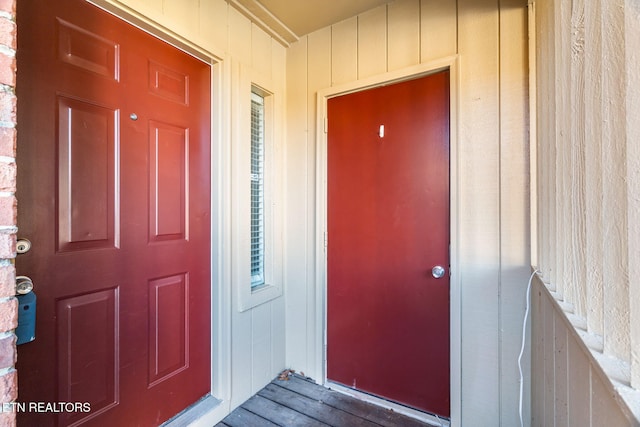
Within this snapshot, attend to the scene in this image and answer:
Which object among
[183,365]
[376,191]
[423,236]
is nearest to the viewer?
[183,365]

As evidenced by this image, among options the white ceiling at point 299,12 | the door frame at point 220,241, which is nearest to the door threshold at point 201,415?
the door frame at point 220,241

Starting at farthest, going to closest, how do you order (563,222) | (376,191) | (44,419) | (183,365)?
(376,191) < (183,365) < (44,419) < (563,222)

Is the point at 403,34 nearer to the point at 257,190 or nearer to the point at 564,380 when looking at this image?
the point at 257,190

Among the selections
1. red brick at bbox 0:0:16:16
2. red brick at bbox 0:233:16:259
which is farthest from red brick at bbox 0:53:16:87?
red brick at bbox 0:233:16:259

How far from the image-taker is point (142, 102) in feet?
4.36

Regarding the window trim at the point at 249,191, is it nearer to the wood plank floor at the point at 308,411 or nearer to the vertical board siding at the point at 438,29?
the wood plank floor at the point at 308,411

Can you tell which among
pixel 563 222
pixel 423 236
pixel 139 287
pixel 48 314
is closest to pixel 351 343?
pixel 423 236

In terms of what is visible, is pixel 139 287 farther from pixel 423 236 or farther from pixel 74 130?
pixel 423 236

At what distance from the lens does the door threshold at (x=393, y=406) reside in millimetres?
1572

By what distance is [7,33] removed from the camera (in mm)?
686

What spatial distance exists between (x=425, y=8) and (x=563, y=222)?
4.68ft

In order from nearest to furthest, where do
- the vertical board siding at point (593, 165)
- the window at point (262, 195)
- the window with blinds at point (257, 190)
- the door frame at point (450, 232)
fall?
the vertical board siding at point (593, 165) < the door frame at point (450, 232) < the window at point (262, 195) < the window with blinds at point (257, 190)

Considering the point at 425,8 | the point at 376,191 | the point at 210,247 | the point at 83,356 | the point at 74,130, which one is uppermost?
the point at 425,8

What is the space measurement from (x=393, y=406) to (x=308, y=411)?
0.52m
